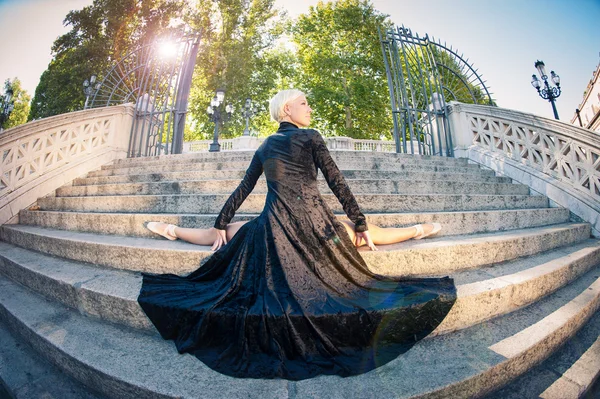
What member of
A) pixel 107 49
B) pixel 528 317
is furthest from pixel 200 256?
pixel 107 49

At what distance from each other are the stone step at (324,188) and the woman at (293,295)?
59.1 inches

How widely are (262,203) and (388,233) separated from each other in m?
1.65

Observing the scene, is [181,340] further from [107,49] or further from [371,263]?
[107,49]

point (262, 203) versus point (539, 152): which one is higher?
point (539, 152)

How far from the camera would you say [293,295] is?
162 centimetres

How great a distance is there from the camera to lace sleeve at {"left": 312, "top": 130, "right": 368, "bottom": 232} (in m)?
2.15

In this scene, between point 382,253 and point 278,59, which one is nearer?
point 382,253

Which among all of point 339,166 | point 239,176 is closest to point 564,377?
point 339,166

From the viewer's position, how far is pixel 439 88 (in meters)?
7.20

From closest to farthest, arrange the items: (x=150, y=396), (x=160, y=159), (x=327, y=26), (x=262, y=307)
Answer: (x=150, y=396), (x=262, y=307), (x=160, y=159), (x=327, y=26)

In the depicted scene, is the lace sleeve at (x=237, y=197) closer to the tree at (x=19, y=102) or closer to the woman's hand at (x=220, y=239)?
the woman's hand at (x=220, y=239)

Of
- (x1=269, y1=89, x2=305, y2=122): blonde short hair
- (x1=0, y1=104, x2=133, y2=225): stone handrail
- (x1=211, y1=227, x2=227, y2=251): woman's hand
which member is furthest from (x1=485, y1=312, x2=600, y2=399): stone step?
(x1=0, y1=104, x2=133, y2=225): stone handrail

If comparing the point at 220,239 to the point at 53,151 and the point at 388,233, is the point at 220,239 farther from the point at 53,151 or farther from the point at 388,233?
the point at 53,151

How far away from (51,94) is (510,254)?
2525 centimetres
